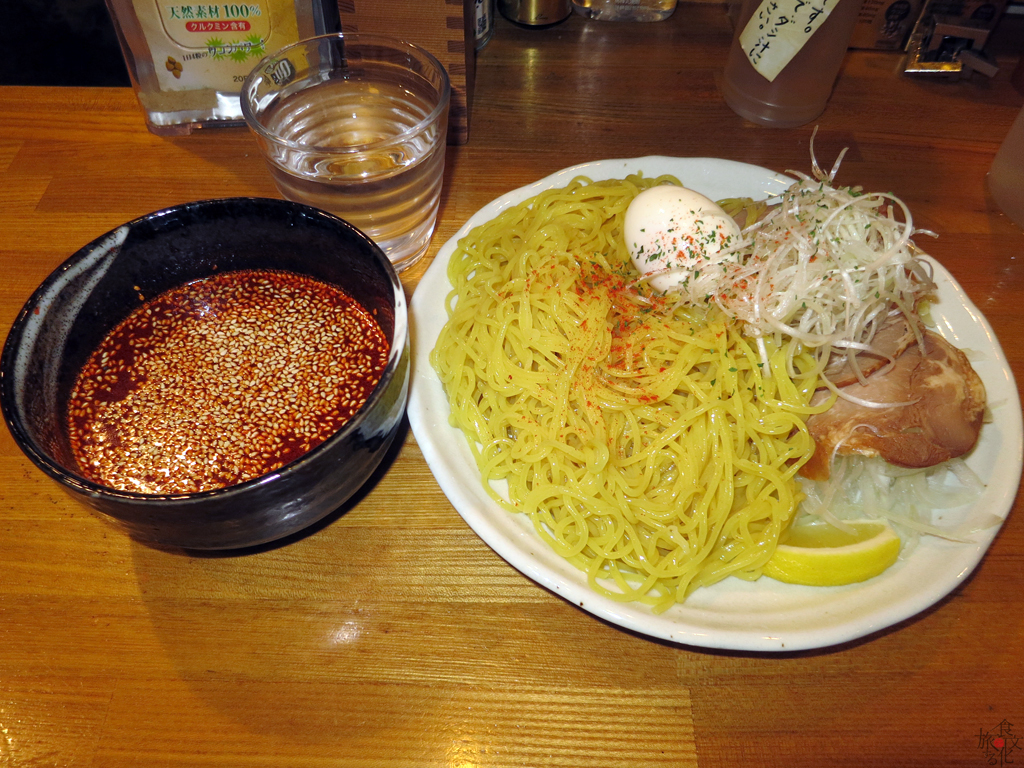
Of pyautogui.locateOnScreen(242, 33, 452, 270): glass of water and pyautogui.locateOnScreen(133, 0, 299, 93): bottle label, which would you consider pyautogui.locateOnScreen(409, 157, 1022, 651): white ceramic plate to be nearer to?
pyautogui.locateOnScreen(242, 33, 452, 270): glass of water

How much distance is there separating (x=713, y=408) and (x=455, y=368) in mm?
715

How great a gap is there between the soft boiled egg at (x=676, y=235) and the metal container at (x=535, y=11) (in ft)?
5.85

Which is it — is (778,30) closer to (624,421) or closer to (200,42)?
(624,421)

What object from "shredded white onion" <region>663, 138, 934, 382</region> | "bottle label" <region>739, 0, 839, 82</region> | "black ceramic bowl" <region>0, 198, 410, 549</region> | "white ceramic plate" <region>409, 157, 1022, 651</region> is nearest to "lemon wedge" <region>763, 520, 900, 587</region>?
"white ceramic plate" <region>409, 157, 1022, 651</region>

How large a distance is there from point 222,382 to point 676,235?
130cm

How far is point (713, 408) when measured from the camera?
1743mm

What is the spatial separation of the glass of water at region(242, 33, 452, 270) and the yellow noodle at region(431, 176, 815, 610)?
39 centimetres

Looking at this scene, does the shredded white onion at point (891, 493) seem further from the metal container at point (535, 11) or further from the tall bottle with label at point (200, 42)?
the metal container at point (535, 11)

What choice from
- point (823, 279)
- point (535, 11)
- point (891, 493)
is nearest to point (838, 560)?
point (891, 493)

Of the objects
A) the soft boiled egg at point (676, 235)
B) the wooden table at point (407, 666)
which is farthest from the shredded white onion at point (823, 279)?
the wooden table at point (407, 666)

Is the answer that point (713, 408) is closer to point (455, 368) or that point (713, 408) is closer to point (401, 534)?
point (455, 368)

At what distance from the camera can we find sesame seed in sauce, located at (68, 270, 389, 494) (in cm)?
158

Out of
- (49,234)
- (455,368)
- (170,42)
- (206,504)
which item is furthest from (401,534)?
(170,42)

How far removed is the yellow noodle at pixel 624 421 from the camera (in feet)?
5.45
